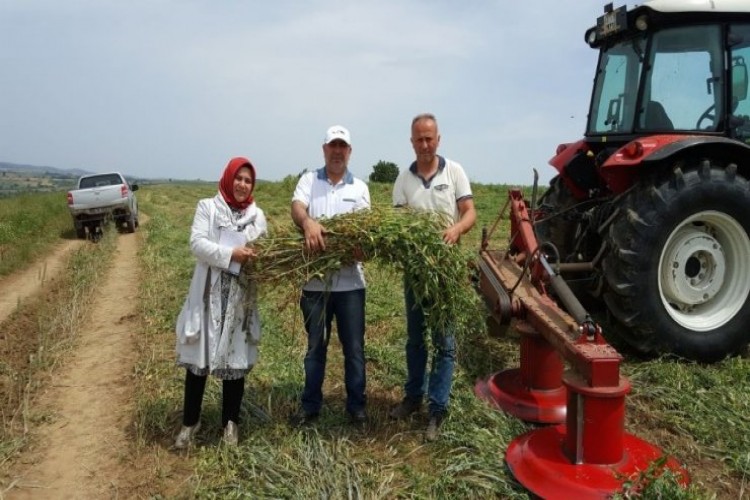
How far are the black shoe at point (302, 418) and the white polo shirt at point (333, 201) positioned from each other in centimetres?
79

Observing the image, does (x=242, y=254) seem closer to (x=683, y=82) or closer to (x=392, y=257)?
(x=392, y=257)

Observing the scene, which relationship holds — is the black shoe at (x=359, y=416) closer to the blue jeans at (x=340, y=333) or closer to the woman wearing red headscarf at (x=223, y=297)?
the blue jeans at (x=340, y=333)

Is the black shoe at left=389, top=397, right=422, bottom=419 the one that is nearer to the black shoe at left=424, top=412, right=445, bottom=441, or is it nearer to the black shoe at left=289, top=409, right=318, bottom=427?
the black shoe at left=424, top=412, right=445, bottom=441

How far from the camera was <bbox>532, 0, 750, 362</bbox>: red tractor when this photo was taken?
455cm

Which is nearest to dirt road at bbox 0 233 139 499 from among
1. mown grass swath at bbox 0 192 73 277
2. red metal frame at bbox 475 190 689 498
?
red metal frame at bbox 475 190 689 498

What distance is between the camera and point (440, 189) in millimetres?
3684

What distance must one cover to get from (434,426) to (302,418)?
0.80 meters

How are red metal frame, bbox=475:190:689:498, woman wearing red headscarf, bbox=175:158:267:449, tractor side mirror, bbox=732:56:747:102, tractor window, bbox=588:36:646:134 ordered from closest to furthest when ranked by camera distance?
red metal frame, bbox=475:190:689:498, woman wearing red headscarf, bbox=175:158:267:449, tractor side mirror, bbox=732:56:747:102, tractor window, bbox=588:36:646:134

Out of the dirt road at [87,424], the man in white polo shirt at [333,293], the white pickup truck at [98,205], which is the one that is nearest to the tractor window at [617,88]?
the man in white polo shirt at [333,293]

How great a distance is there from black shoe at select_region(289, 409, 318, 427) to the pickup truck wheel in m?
2.38

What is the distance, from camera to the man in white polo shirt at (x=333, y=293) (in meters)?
3.62

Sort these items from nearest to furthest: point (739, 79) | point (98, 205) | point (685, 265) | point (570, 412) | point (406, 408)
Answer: point (570, 412) → point (406, 408) → point (685, 265) → point (739, 79) → point (98, 205)

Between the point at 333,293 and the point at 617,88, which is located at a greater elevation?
the point at 617,88

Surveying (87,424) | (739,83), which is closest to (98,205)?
(87,424)
